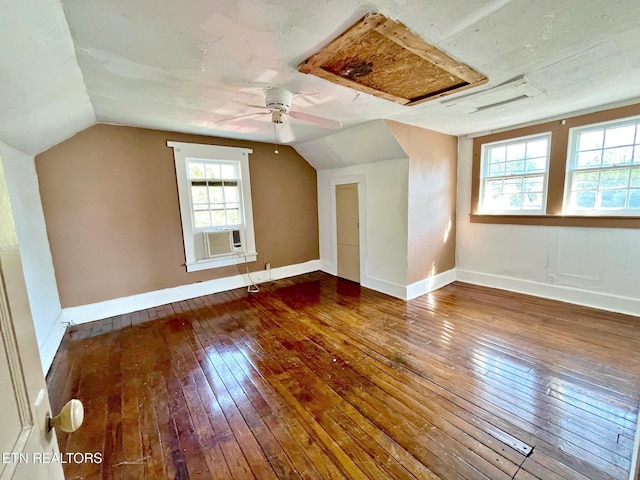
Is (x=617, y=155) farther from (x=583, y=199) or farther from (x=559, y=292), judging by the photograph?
(x=559, y=292)

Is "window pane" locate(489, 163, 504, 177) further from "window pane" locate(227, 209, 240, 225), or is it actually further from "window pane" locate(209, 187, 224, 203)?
"window pane" locate(209, 187, 224, 203)

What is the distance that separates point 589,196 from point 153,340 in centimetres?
545

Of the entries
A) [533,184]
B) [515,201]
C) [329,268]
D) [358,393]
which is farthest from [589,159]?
[329,268]

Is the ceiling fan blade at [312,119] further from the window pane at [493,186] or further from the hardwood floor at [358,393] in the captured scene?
the window pane at [493,186]

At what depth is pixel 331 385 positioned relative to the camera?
2.15 m

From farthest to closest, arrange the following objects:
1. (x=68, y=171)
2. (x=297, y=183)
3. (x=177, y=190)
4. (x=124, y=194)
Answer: (x=297, y=183) → (x=177, y=190) → (x=124, y=194) → (x=68, y=171)

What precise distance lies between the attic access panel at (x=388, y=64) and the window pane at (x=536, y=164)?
2.23 metres

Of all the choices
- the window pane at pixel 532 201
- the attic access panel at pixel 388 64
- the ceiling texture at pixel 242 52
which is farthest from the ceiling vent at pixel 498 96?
the window pane at pixel 532 201

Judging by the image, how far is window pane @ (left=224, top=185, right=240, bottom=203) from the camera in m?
4.33

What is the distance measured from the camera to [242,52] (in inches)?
68.7

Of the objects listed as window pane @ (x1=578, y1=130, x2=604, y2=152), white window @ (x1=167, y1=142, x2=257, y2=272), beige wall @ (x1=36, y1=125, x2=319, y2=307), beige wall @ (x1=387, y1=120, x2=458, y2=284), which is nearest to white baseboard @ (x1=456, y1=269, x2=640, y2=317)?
beige wall @ (x1=387, y1=120, x2=458, y2=284)

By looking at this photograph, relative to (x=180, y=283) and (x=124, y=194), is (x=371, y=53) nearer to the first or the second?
(x=124, y=194)

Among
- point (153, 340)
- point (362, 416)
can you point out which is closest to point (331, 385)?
point (362, 416)

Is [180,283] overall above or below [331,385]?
above
